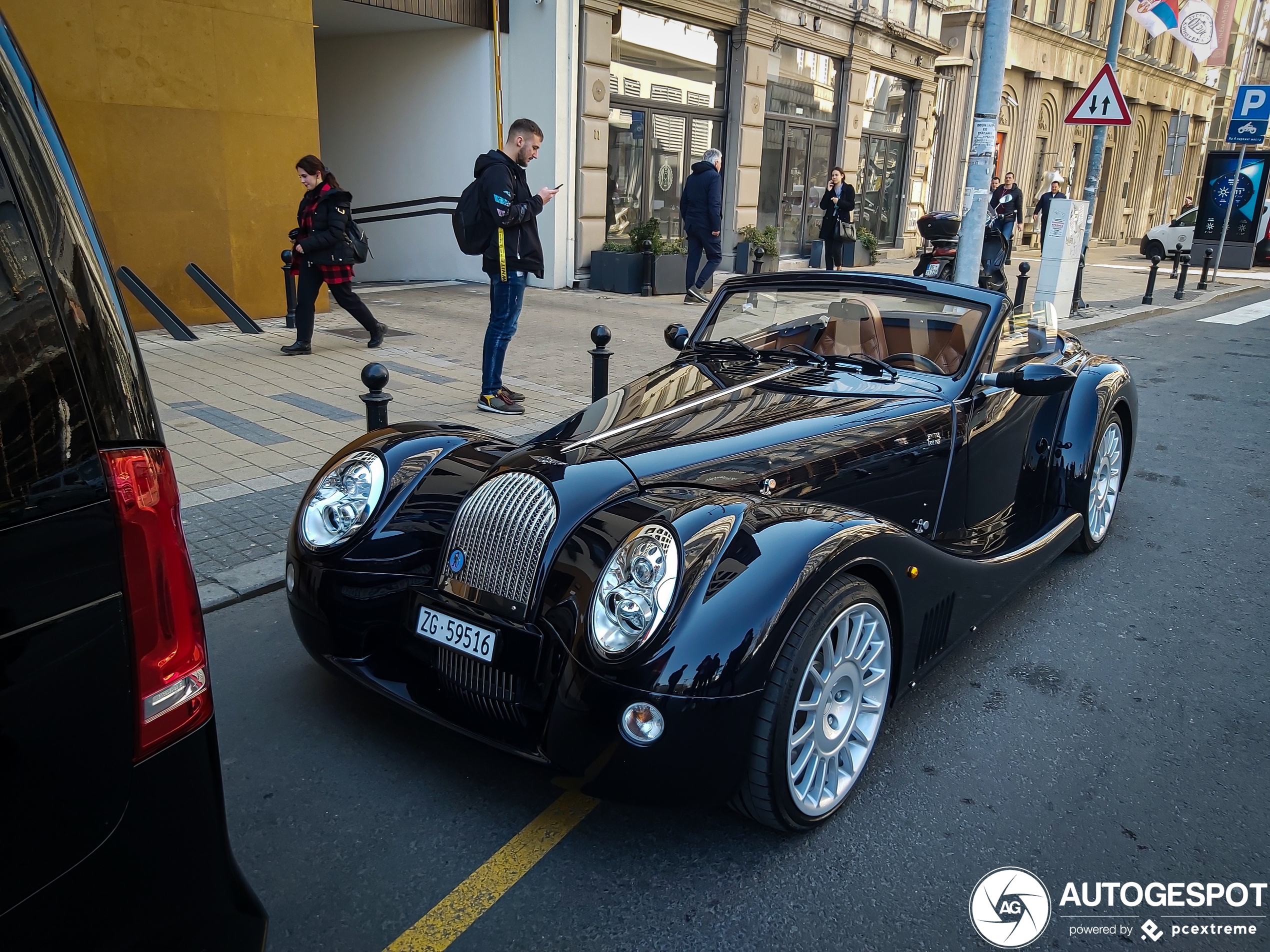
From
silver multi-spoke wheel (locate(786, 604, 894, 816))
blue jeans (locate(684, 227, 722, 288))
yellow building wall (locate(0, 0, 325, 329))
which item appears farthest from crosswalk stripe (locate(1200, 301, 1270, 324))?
silver multi-spoke wheel (locate(786, 604, 894, 816))

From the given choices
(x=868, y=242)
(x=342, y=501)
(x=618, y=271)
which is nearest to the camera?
(x=342, y=501)

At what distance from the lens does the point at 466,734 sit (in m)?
2.57

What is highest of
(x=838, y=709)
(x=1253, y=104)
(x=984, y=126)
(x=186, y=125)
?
(x=1253, y=104)

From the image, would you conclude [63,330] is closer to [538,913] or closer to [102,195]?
[538,913]

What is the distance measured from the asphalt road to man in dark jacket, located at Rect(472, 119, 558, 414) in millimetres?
3423

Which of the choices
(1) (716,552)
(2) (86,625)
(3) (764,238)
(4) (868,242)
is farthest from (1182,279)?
(2) (86,625)

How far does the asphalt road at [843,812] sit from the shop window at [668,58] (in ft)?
41.9

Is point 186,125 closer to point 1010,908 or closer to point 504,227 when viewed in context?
point 504,227

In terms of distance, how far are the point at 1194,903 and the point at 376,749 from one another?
233 centimetres

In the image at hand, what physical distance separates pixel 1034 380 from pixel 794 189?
16.7 m

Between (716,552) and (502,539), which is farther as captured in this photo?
(502,539)

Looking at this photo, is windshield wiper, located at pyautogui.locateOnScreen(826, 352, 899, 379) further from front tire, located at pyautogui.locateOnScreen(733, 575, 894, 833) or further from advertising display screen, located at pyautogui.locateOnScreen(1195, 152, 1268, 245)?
advertising display screen, located at pyautogui.locateOnScreen(1195, 152, 1268, 245)

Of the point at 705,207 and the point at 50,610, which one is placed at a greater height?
the point at 705,207

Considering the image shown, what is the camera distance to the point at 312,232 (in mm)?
8836
